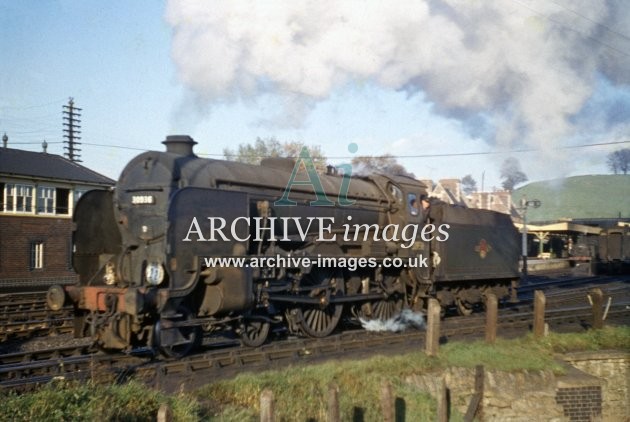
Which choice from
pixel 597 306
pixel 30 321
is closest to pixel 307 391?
pixel 597 306

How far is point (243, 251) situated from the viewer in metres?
9.45

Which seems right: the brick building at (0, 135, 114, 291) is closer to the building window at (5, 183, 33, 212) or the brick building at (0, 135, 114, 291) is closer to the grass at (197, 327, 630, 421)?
the building window at (5, 183, 33, 212)

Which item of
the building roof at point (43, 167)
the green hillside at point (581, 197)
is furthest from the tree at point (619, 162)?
the building roof at point (43, 167)

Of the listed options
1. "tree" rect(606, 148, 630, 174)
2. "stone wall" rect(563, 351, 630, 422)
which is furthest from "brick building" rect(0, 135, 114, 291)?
"tree" rect(606, 148, 630, 174)

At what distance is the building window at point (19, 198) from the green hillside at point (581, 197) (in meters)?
73.4

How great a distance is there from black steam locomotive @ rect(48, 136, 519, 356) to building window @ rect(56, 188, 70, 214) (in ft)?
63.5

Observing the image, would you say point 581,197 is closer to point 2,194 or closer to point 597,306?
point 2,194

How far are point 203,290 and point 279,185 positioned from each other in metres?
2.83

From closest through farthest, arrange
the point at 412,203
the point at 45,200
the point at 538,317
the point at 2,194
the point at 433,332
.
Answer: the point at 433,332 < the point at 538,317 < the point at 412,203 < the point at 2,194 < the point at 45,200

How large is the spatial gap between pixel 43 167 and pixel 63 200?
179cm

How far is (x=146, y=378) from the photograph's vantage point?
7.59 m

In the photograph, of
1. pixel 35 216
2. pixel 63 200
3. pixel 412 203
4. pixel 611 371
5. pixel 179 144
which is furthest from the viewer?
pixel 63 200

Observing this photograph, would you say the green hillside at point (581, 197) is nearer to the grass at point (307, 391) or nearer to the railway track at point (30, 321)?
the railway track at point (30, 321)

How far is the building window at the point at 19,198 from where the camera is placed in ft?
83.7
